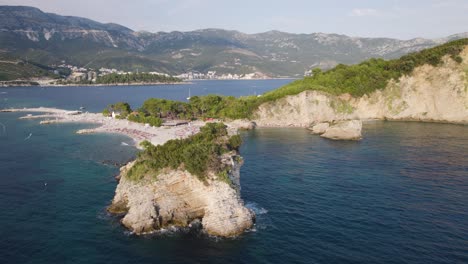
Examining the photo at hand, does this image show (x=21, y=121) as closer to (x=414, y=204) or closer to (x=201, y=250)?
(x=201, y=250)

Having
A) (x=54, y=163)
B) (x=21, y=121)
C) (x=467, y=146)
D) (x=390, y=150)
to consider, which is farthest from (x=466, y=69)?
(x=21, y=121)

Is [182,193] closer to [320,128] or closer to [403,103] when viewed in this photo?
[320,128]

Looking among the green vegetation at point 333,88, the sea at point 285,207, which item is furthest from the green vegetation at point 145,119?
the sea at point 285,207

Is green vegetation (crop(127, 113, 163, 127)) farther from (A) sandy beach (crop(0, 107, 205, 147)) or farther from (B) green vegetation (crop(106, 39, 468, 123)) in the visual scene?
(A) sandy beach (crop(0, 107, 205, 147))

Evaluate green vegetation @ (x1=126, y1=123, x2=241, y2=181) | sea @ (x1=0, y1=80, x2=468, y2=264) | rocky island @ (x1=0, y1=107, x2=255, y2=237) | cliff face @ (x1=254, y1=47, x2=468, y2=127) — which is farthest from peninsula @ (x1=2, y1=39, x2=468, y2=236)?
rocky island @ (x1=0, y1=107, x2=255, y2=237)

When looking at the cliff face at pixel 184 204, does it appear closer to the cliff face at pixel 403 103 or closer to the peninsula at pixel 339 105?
the peninsula at pixel 339 105

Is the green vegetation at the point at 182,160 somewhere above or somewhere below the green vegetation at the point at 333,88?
below

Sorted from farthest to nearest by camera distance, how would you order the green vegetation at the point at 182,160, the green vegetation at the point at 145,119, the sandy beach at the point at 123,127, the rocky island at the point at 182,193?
the green vegetation at the point at 145,119 < the sandy beach at the point at 123,127 < the green vegetation at the point at 182,160 < the rocky island at the point at 182,193
